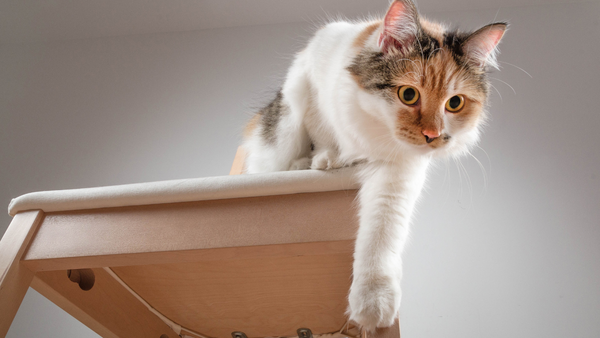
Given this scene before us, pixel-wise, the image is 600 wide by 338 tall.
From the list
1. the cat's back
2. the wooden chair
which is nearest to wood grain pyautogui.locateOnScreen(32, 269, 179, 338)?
the wooden chair

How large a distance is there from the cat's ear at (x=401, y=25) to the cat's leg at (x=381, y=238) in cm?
23

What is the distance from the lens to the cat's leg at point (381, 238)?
53cm

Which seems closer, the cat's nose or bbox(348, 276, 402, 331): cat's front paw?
bbox(348, 276, 402, 331): cat's front paw

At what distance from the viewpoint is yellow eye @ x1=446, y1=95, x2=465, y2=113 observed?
69 cm

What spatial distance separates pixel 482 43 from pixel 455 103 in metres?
0.13

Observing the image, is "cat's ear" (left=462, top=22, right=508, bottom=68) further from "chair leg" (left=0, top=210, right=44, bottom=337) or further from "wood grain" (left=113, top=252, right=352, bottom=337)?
"chair leg" (left=0, top=210, right=44, bottom=337)

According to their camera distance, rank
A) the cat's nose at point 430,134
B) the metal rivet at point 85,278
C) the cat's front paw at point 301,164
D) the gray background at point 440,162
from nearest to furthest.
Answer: the cat's nose at point 430,134
the metal rivet at point 85,278
the cat's front paw at point 301,164
the gray background at point 440,162

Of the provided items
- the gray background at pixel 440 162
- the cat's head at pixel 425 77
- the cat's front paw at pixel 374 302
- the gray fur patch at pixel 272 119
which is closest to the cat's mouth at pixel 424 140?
the cat's head at pixel 425 77

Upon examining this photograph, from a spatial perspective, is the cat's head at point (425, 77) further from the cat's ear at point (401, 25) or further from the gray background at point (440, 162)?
the gray background at point (440, 162)

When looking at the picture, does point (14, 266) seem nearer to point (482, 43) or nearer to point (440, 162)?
point (482, 43)

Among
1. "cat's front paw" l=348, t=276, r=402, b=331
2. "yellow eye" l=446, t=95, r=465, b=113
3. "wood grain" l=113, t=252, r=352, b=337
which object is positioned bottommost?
"cat's front paw" l=348, t=276, r=402, b=331

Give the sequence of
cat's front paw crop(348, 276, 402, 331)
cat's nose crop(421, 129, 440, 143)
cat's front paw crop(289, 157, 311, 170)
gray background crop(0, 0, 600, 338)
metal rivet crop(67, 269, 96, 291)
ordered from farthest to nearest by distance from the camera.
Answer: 1. gray background crop(0, 0, 600, 338)
2. cat's front paw crop(289, 157, 311, 170)
3. metal rivet crop(67, 269, 96, 291)
4. cat's nose crop(421, 129, 440, 143)
5. cat's front paw crop(348, 276, 402, 331)

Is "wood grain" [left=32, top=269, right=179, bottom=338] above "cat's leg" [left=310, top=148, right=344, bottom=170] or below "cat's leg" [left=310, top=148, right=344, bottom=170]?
below

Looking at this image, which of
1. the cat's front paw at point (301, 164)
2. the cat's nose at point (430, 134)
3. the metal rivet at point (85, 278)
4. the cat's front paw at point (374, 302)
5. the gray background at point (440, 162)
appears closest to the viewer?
the cat's front paw at point (374, 302)
